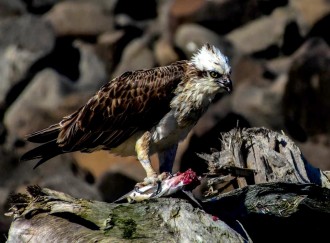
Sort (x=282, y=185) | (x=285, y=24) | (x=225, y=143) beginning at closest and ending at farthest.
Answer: (x=282, y=185)
(x=225, y=143)
(x=285, y=24)

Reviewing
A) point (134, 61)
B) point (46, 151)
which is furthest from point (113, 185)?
point (46, 151)

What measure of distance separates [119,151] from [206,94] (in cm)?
114

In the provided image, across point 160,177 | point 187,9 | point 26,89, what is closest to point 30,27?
point 26,89

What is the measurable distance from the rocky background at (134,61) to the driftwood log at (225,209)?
10.7 meters

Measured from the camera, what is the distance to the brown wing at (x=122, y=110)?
503 inches

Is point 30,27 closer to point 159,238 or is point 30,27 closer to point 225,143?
point 225,143

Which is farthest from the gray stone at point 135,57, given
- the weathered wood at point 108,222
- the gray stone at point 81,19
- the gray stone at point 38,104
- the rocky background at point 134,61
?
the weathered wood at point 108,222

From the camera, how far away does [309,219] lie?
11.3 m

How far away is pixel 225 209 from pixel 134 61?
16.5m

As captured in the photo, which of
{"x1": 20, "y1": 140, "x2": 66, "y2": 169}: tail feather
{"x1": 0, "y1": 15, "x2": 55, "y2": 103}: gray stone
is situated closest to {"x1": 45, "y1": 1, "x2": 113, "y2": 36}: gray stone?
{"x1": 0, "y1": 15, "x2": 55, "y2": 103}: gray stone

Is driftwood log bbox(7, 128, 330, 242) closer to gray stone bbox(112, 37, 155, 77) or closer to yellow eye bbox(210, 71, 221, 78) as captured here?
yellow eye bbox(210, 71, 221, 78)

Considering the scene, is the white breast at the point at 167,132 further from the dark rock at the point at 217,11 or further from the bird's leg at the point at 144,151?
the dark rock at the point at 217,11

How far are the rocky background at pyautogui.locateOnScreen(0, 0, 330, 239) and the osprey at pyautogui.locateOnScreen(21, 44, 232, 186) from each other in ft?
33.6

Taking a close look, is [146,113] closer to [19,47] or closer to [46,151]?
[46,151]
